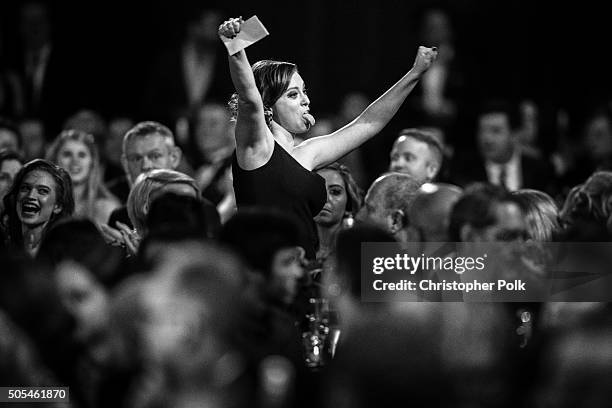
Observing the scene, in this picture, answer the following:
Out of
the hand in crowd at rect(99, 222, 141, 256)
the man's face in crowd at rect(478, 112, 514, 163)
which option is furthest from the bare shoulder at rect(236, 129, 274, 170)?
the man's face in crowd at rect(478, 112, 514, 163)

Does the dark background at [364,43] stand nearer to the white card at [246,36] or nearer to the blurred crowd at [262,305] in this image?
the blurred crowd at [262,305]

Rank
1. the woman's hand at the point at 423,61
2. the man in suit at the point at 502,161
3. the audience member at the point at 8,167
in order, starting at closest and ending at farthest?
the woman's hand at the point at 423,61 < the audience member at the point at 8,167 < the man in suit at the point at 502,161

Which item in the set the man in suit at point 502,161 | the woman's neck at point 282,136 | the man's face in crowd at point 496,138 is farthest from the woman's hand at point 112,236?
the man's face in crowd at point 496,138

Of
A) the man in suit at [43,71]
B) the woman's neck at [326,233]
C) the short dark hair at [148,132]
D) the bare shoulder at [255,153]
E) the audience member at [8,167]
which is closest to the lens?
the bare shoulder at [255,153]

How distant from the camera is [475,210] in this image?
14.6 ft

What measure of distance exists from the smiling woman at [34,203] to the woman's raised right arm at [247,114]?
99 cm

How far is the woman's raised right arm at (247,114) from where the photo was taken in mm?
4922

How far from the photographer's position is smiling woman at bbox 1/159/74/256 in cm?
577

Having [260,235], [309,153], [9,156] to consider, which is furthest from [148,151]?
[260,235]

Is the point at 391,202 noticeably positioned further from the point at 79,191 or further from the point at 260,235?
the point at 79,191

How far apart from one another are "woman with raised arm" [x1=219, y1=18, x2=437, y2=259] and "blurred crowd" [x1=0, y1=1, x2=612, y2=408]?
0.64 feet

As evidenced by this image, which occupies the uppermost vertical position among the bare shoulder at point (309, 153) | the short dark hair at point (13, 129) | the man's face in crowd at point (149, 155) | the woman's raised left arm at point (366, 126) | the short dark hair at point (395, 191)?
the short dark hair at point (13, 129)

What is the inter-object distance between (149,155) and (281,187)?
2361 millimetres

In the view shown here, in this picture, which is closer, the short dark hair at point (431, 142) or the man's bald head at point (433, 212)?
→ the man's bald head at point (433, 212)
